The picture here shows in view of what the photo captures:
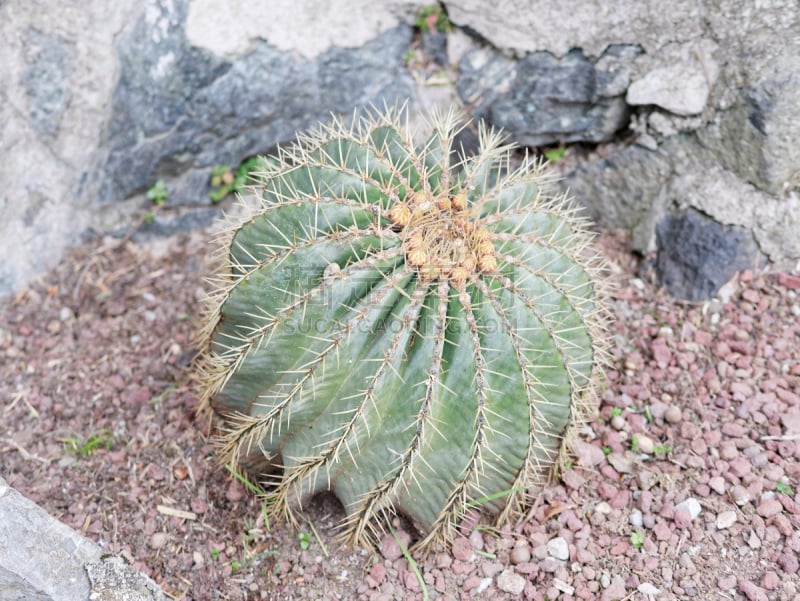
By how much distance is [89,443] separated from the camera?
2676 mm

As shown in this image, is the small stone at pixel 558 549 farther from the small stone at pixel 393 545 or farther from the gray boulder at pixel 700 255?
the gray boulder at pixel 700 255

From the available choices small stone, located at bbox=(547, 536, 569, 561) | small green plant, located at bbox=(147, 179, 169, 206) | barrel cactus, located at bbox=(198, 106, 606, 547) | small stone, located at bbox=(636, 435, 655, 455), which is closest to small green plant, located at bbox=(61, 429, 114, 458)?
barrel cactus, located at bbox=(198, 106, 606, 547)

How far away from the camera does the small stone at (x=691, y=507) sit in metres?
2.42

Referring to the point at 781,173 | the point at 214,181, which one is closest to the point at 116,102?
the point at 214,181

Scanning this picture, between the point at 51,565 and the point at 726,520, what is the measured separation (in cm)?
195

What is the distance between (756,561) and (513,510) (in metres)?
0.72

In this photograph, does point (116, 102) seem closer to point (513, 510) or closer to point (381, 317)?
point (381, 317)

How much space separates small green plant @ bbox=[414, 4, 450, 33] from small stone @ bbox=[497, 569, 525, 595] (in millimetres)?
2448

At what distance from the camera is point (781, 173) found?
289 cm

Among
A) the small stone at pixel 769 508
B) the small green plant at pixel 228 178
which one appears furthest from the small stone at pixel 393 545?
the small green plant at pixel 228 178

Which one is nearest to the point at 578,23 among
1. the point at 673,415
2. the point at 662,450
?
the point at 673,415

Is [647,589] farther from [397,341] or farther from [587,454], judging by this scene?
[397,341]

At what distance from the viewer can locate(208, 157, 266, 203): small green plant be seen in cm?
350

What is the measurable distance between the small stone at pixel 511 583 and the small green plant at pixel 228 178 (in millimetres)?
2039
